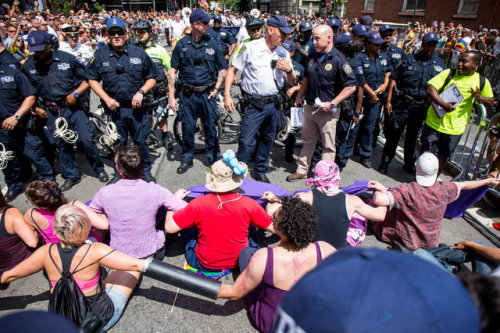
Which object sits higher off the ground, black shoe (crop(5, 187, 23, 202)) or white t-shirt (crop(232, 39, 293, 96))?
white t-shirt (crop(232, 39, 293, 96))

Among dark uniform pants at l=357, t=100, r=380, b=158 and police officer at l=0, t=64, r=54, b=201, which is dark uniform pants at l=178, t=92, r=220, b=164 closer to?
police officer at l=0, t=64, r=54, b=201

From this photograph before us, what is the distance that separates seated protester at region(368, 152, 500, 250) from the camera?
3217mm

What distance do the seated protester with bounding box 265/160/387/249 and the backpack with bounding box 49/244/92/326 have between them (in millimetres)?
1961

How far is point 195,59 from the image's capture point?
193 inches

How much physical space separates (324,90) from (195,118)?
81.3 inches

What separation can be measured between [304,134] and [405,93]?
174 cm

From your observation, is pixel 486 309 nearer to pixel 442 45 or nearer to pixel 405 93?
pixel 405 93

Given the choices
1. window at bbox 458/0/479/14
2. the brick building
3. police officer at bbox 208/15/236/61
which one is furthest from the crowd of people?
window at bbox 458/0/479/14

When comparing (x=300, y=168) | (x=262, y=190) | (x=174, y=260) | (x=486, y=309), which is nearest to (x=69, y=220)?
(x=174, y=260)

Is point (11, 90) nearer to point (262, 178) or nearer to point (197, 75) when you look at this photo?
point (197, 75)

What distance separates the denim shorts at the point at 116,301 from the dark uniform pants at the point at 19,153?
111 inches

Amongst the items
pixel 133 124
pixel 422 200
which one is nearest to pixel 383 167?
pixel 422 200

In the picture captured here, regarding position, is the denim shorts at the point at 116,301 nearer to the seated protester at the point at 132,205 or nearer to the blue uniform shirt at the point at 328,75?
the seated protester at the point at 132,205

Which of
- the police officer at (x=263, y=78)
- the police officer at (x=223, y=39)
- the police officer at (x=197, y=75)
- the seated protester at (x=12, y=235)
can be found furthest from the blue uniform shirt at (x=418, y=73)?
the police officer at (x=223, y=39)
